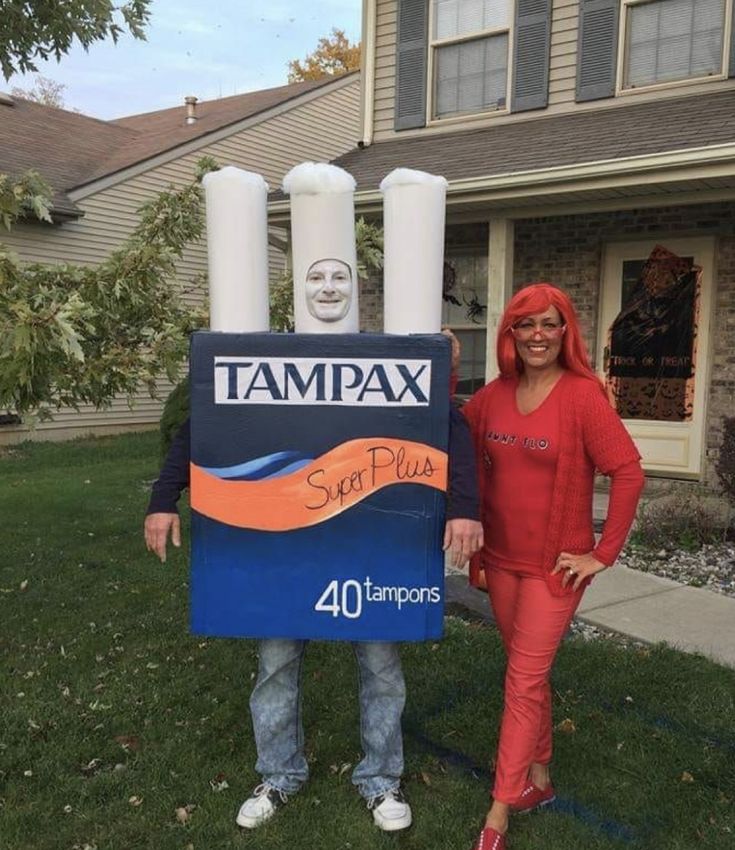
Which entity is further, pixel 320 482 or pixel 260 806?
pixel 260 806

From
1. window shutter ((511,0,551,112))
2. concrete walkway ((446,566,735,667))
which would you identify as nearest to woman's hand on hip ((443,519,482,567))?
concrete walkway ((446,566,735,667))

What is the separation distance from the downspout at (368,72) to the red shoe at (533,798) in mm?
7644

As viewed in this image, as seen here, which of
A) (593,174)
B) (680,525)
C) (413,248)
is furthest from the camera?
(593,174)

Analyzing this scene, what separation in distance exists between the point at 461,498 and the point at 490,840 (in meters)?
0.98

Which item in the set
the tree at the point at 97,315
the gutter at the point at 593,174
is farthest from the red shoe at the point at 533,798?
the gutter at the point at 593,174

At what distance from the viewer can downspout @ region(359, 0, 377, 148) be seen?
8766mm

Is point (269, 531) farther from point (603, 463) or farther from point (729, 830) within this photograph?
point (729, 830)

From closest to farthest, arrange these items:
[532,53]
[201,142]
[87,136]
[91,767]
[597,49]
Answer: [91,767]
[597,49]
[532,53]
[201,142]
[87,136]

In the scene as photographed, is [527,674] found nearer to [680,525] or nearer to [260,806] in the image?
[260,806]

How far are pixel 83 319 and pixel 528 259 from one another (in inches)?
235

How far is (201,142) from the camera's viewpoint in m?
13.1

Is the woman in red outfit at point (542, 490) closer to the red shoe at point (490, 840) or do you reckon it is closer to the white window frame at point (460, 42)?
the red shoe at point (490, 840)

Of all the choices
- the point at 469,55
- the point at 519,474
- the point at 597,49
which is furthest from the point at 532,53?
the point at 519,474

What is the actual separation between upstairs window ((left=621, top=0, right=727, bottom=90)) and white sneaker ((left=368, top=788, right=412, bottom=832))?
22.2 ft
